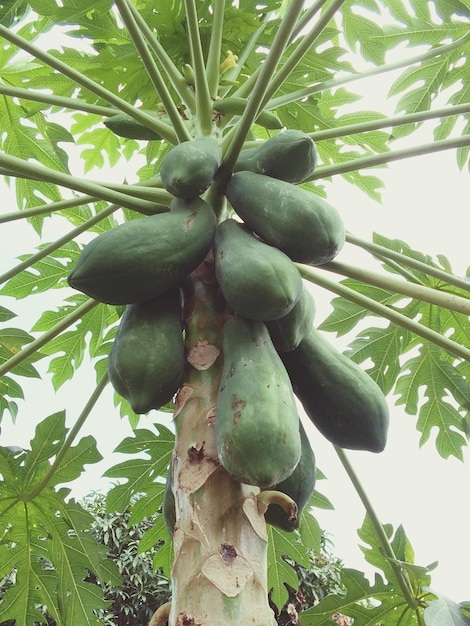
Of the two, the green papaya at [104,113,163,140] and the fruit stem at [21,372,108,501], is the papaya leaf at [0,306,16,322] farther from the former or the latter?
the green papaya at [104,113,163,140]

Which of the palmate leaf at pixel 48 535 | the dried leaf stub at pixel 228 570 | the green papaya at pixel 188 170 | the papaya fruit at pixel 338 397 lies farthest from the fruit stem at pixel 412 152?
the palmate leaf at pixel 48 535

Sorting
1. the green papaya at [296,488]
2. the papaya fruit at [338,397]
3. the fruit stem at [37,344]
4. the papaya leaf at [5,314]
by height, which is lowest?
the green papaya at [296,488]

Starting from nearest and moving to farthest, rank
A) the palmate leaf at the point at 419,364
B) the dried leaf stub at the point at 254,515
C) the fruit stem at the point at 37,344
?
the dried leaf stub at the point at 254,515 → the fruit stem at the point at 37,344 → the palmate leaf at the point at 419,364

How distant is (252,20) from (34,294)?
1.38 meters

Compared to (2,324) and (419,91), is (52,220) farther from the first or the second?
(419,91)

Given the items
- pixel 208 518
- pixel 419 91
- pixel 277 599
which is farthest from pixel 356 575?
pixel 419 91

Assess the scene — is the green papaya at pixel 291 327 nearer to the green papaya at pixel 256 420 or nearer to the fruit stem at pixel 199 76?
the green papaya at pixel 256 420

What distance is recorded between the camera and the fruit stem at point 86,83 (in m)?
1.78

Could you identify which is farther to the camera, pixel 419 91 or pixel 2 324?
pixel 419 91

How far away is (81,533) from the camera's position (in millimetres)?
2152

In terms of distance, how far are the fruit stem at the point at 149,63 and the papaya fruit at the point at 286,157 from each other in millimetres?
241

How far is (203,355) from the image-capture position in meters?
1.41

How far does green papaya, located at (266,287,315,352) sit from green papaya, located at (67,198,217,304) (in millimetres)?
227

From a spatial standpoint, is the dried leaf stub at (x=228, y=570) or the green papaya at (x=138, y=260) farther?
the green papaya at (x=138, y=260)
